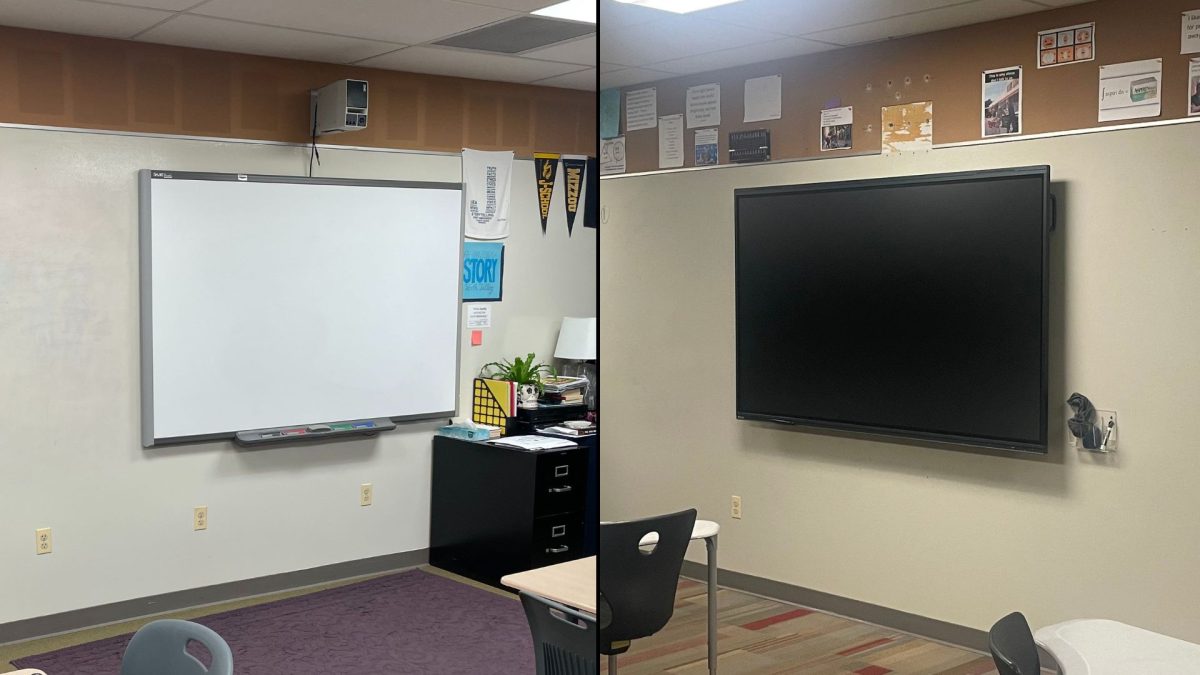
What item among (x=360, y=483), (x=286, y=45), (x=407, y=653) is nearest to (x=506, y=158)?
(x=286, y=45)

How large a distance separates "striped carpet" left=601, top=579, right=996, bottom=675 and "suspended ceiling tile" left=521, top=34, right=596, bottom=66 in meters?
3.62

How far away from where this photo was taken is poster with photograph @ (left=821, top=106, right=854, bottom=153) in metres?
0.50

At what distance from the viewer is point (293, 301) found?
4629mm

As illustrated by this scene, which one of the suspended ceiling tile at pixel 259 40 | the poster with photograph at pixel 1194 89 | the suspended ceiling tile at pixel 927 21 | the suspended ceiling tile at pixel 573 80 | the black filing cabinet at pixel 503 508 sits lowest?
the black filing cabinet at pixel 503 508

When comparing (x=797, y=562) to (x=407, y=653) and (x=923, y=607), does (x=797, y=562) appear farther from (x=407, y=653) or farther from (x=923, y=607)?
(x=407, y=653)

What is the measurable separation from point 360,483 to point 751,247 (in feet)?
15.2

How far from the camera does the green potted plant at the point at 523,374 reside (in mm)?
5105

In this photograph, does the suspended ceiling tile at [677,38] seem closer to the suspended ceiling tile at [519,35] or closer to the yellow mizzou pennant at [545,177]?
the suspended ceiling tile at [519,35]

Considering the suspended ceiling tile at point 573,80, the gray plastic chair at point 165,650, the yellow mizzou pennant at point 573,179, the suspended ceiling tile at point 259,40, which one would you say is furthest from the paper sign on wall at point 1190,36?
the yellow mizzou pennant at point 573,179

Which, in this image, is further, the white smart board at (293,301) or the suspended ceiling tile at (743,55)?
the white smart board at (293,301)

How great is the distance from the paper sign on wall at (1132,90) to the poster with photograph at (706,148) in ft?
0.70

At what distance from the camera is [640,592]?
0.61m

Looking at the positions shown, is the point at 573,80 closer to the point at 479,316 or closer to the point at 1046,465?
the point at 479,316

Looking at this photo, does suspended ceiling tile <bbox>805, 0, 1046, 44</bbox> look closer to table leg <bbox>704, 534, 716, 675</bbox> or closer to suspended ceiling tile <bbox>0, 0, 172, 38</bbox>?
table leg <bbox>704, 534, 716, 675</bbox>
